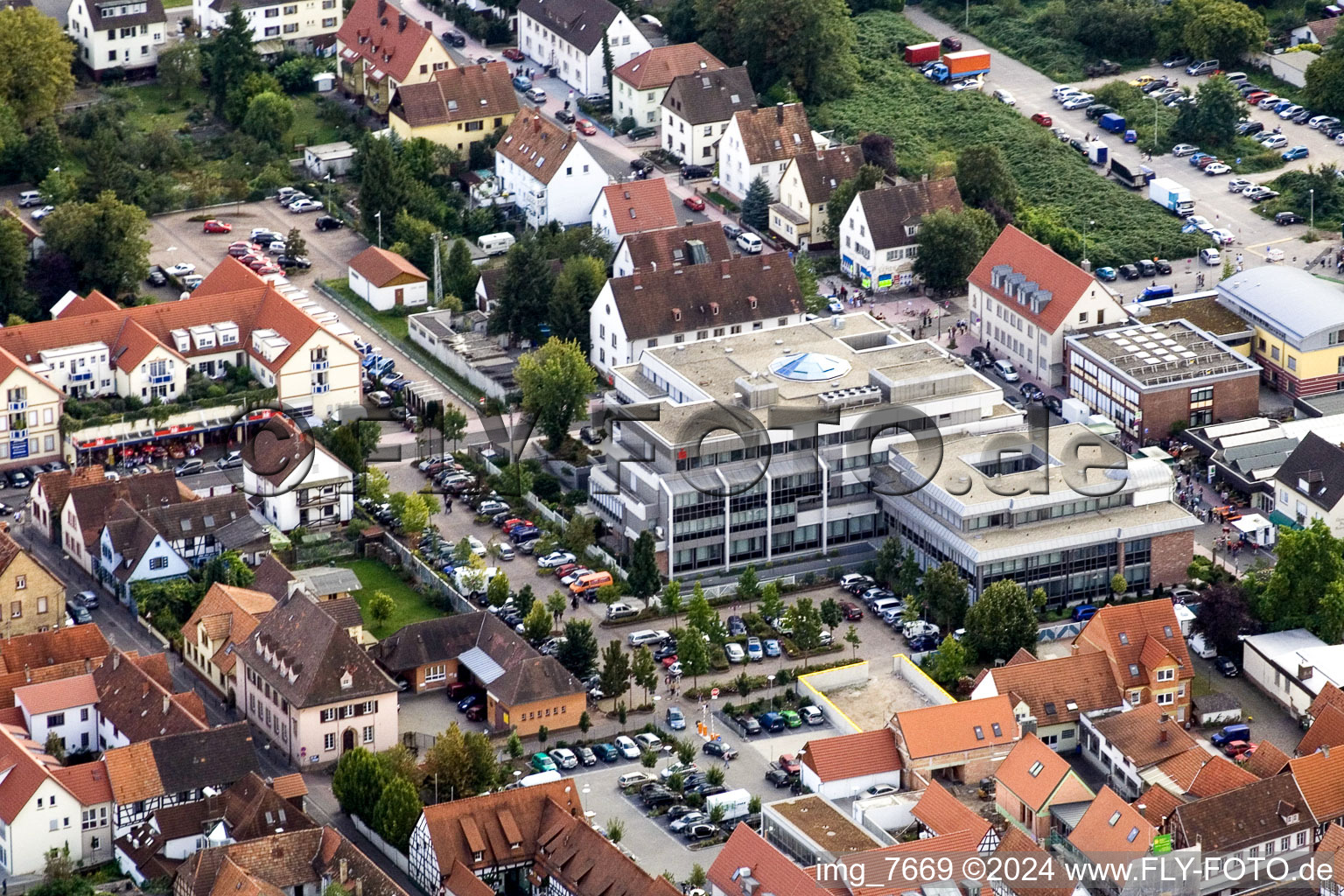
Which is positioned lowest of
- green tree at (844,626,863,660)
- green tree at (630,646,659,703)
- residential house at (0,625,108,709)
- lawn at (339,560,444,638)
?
lawn at (339,560,444,638)

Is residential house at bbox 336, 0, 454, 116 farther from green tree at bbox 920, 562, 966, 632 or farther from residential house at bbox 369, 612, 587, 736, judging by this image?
green tree at bbox 920, 562, 966, 632

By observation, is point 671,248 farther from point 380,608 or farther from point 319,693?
point 319,693

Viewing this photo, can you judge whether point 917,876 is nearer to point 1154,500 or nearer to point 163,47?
point 1154,500

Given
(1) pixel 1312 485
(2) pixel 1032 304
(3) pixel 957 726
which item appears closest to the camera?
(3) pixel 957 726

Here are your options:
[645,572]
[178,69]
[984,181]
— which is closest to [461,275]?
[984,181]

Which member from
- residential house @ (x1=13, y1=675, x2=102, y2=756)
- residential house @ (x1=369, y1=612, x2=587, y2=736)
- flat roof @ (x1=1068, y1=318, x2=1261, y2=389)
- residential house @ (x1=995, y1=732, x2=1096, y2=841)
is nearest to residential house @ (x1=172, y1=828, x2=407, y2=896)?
residential house @ (x1=13, y1=675, x2=102, y2=756)
